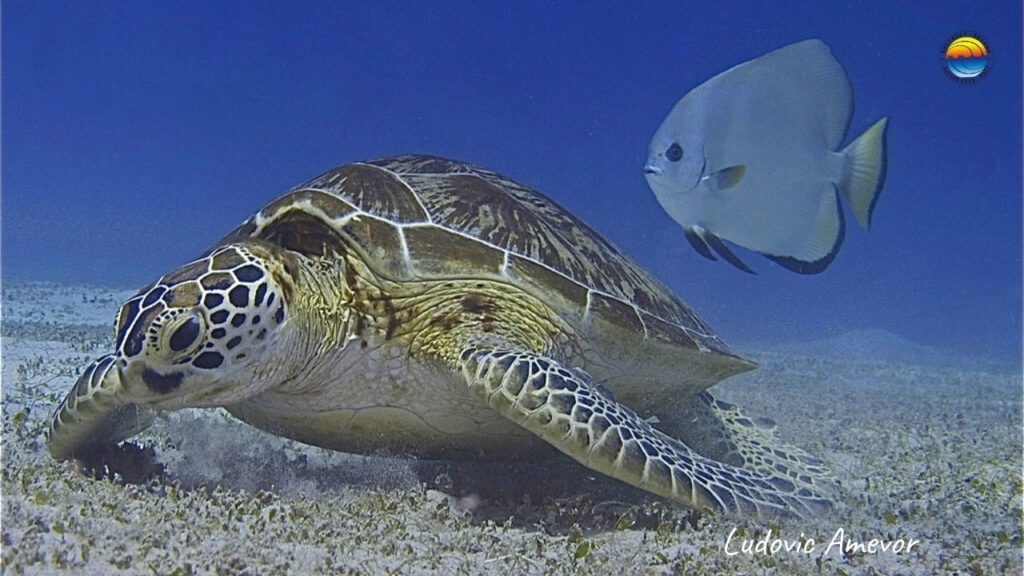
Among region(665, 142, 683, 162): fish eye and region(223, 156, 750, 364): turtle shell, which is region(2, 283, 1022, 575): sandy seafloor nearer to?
region(223, 156, 750, 364): turtle shell

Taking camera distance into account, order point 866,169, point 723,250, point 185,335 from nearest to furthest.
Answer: point 185,335 < point 723,250 < point 866,169

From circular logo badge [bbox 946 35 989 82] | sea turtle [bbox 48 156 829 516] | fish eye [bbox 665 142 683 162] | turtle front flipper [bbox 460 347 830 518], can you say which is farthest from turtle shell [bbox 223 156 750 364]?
circular logo badge [bbox 946 35 989 82]

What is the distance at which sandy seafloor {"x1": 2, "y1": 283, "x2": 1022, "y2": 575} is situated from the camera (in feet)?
7.40

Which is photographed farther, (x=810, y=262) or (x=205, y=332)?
(x=810, y=262)

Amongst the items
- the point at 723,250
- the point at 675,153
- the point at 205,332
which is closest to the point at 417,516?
the point at 205,332

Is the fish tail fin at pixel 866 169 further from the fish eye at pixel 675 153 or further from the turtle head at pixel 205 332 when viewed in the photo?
the turtle head at pixel 205 332

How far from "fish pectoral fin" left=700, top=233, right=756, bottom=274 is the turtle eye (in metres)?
3.00

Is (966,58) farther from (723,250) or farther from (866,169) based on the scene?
(723,250)

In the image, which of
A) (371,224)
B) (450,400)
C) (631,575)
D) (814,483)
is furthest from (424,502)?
(814,483)

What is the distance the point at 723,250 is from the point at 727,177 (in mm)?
850

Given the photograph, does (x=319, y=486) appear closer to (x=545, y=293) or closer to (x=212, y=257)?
(x=212, y=257)

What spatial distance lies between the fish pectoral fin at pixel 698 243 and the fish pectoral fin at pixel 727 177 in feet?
1.24

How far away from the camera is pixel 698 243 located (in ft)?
16.1

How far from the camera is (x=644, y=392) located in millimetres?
4406
